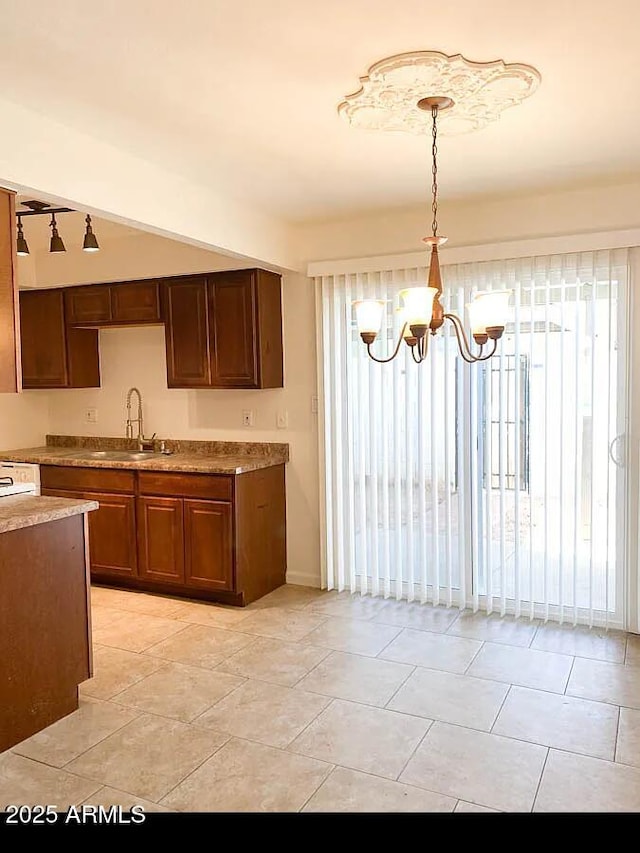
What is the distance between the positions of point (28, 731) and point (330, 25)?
9.36 ft

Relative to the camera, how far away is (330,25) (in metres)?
2.02

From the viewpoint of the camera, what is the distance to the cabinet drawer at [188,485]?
4.32 m

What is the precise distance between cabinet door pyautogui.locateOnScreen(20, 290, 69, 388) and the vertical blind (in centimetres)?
215

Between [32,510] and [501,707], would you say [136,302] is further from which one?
[501,707]

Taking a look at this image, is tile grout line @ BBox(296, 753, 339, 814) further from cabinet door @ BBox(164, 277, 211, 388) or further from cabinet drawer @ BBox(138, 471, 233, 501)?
cabinet door @ BBox(164, 277, 211, 388)

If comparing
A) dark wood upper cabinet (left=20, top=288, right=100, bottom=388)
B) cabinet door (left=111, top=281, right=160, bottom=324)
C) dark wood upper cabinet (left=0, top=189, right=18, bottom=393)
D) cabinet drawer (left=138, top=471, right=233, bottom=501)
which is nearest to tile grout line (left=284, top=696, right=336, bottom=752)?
cabinet drawer (left=138, top=471, right=233, bottom=501)

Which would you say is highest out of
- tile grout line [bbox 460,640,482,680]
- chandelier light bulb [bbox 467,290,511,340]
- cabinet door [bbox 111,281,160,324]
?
cabinet door [bbox 111,281,160,324]

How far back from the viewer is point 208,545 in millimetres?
4398

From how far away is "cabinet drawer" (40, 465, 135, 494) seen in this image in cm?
465

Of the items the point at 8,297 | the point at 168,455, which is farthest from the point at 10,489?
the point at 8,297

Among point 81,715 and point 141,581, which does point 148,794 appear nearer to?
point 81,715

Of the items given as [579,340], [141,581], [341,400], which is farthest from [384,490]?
[141,581]

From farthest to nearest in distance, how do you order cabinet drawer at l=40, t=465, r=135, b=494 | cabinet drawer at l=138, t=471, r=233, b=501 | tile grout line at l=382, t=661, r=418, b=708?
cabinet drawer at l=40, t=465, r=135, b=494, cabinet drawer at l=138, t=471, r=233, b=501, tile grout line at l=382, t=661, r=418, b=708

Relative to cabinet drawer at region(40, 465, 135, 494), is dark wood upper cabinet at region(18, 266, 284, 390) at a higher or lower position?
higher
